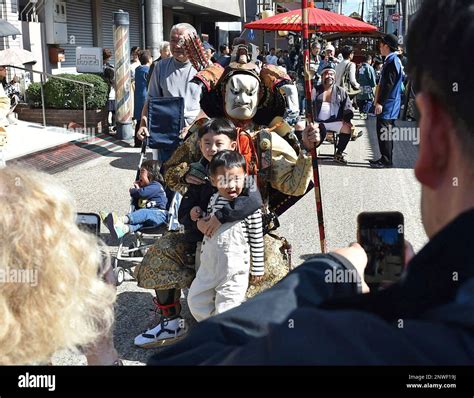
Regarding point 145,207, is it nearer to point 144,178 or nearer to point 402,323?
point 144,178

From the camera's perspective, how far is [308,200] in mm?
7750

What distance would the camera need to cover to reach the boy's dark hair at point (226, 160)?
347 cm

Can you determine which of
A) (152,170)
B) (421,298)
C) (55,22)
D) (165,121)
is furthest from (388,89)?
(55,22)

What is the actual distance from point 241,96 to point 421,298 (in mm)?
3287

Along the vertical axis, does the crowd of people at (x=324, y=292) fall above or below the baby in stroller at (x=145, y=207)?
above

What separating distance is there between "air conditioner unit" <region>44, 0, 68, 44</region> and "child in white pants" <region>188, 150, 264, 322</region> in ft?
43.3

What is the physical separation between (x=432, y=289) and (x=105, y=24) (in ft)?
65.3

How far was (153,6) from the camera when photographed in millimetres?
14734

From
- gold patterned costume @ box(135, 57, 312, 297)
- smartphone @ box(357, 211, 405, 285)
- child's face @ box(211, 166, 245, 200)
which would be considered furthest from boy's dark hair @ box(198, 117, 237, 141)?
smartphone @ box(357, 211, 405, 285)

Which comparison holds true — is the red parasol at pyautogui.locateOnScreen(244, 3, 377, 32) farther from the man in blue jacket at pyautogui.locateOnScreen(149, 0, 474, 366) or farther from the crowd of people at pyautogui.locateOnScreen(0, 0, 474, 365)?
the man in blue jacket at pyautogui.locateOnScreen(149, 0, 474, 366)

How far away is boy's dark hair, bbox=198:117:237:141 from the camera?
145 inches

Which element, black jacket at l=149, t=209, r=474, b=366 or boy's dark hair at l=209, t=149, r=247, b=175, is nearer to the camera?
black jacket at l=149, t=209, r=474, b=366

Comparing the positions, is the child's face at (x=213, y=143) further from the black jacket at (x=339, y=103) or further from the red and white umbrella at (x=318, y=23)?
the red and white umbrella at (x=318, y=23)

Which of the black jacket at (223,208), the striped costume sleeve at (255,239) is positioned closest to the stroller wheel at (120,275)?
the black jacket at (223,208)
